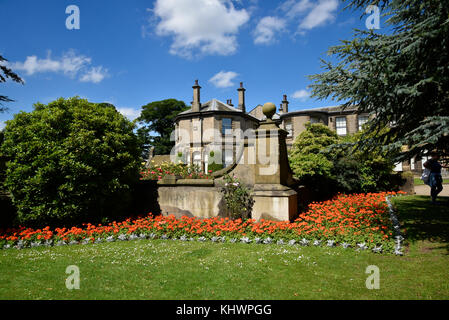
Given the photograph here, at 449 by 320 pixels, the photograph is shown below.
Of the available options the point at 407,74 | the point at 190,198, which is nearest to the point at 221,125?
the point at 190,198

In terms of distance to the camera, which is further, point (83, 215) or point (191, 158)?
point (191, 158)

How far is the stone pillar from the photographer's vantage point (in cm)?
689

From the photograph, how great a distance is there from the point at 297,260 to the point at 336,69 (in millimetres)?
4046

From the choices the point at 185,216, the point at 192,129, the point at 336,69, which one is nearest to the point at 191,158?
the point at 192,129

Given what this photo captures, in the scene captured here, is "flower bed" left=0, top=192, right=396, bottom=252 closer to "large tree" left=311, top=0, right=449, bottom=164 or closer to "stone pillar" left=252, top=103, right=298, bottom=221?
"stone pillar" left=252, top=103, right=298, bottom=221

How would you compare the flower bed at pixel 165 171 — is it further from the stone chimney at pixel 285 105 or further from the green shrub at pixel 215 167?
the stone chimney at pixel 285 105

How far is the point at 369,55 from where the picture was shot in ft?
16.8

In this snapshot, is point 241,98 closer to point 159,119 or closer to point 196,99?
point 196,99

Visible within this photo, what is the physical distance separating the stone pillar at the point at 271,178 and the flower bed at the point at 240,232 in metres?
0.36

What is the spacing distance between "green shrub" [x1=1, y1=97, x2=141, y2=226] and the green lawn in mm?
1410

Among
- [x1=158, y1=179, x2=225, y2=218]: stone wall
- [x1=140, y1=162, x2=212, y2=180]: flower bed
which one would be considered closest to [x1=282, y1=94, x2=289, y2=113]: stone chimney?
[x1=140, y1=162, x2=212, y2=180]: flower bed

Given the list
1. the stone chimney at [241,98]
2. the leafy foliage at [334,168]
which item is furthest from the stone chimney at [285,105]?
the leafy foliage at [334,168]

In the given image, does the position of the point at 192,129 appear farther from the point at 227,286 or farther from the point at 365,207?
the point at 227,286

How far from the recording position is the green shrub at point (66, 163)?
6.54m
